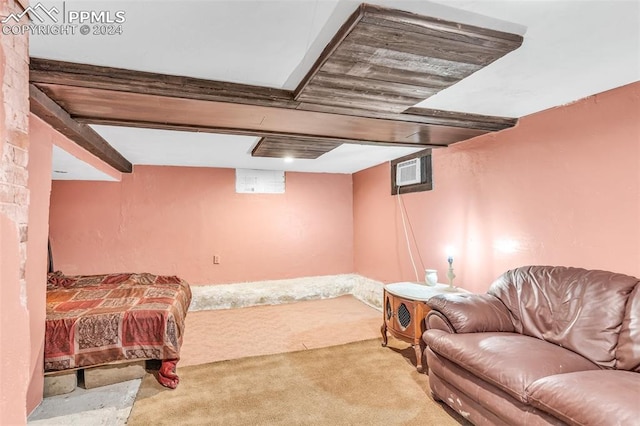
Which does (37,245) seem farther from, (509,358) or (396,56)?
(509,358)

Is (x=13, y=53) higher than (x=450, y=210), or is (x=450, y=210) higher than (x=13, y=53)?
(x=13, y=53)

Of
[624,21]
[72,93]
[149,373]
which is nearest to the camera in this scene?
[624,21]

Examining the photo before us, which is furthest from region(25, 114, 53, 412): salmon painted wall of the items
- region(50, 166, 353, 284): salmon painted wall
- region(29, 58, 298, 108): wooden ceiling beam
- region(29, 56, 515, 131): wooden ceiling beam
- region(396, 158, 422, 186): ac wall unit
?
region(396, 158, 422, 186): ac wall unit

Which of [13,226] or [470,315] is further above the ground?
[13,226]

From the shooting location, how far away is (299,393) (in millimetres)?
2400

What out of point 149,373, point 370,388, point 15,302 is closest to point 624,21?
point 370,388

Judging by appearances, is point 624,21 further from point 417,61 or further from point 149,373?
point 149,373

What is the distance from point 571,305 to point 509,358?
2.17ft

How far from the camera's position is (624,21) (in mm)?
1468

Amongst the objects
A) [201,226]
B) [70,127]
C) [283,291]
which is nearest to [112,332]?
[70,127]

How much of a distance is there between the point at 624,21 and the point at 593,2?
286mm

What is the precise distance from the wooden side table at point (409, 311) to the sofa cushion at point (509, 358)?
546 millimetres

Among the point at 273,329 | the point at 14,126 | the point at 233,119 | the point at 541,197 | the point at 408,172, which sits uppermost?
the point at 233,119

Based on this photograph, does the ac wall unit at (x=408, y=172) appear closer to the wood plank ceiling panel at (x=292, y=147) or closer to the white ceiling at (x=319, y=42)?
the wood plank ceiling panel at (x=292, y=147)
